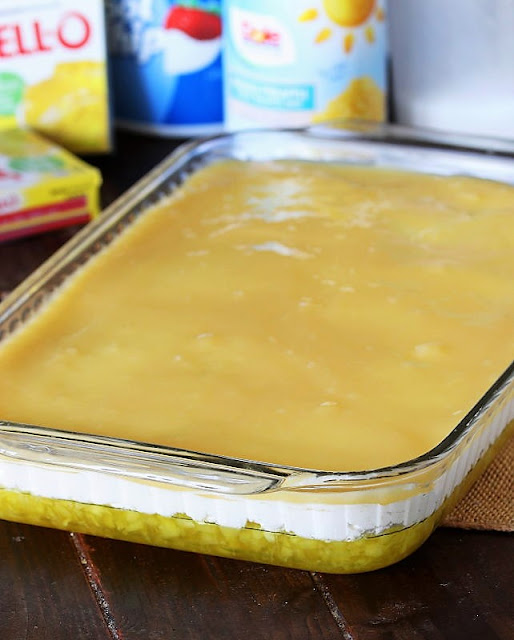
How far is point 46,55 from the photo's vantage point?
1.29m

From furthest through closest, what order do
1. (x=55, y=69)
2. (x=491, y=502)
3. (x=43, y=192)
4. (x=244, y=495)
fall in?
(x=55, y=69), (x=43, y=192), (x=491, y=502), (x=244, y=495)

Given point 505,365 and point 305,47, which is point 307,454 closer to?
point 505,365

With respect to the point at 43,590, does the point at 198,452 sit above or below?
above

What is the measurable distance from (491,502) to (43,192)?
62 cm

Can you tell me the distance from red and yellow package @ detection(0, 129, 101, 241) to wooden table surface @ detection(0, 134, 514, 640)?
48 centimetres

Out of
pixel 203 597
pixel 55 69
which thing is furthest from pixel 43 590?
pixel 55 69

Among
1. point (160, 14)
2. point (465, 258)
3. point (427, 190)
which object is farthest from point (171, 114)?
point (465, 258)

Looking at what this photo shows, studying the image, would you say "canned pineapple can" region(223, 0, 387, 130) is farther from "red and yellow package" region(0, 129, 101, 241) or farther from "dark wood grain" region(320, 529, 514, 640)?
"dark wood grain" region(320, 529, 514, 640)

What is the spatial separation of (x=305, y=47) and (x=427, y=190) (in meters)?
0.27

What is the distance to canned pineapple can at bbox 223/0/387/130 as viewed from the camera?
1243 millimetres

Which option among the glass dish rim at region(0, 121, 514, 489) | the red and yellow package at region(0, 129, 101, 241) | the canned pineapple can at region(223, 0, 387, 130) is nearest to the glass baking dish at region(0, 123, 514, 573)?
the glass dish rim at region(0, 121, 514, 489)

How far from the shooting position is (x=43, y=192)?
1.17 meters

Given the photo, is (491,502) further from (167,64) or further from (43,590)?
(167,64)

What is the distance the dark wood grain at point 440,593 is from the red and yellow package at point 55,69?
2.50 ft
